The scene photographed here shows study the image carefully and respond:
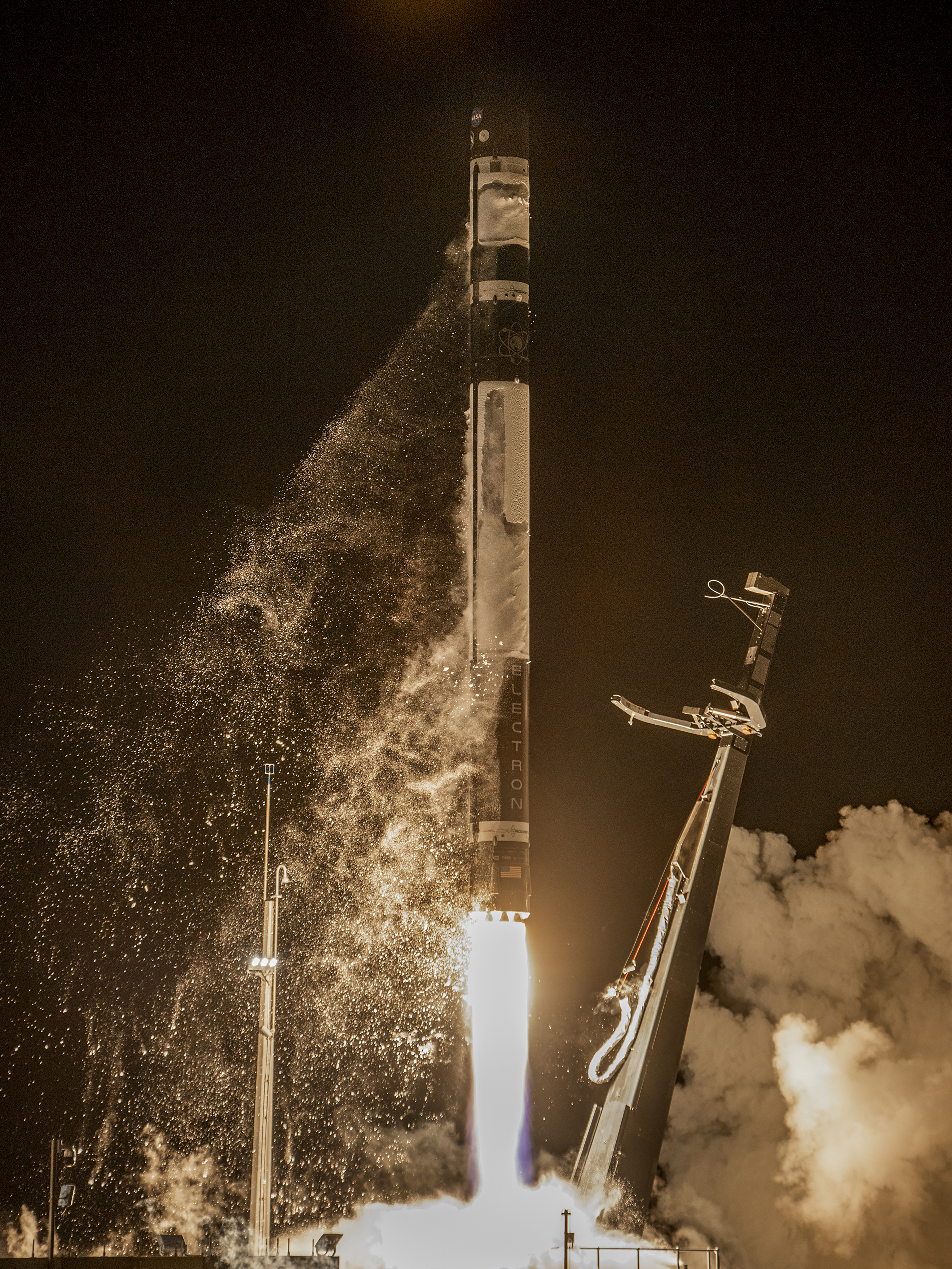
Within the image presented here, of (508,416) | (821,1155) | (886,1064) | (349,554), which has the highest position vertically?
(508,416)

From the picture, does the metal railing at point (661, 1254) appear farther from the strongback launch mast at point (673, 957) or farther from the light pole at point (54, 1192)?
the light pole at point (54, 1192)

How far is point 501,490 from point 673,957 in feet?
21.5

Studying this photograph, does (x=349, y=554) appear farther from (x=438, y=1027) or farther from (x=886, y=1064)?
(x=886, y=1064)

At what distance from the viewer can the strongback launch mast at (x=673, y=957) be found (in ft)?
47.9

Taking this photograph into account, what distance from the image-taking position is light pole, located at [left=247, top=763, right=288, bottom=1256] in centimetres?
1362

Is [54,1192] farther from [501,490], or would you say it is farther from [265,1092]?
[501,490]

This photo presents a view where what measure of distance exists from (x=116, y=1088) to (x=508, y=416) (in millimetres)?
11362

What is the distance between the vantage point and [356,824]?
749 inches

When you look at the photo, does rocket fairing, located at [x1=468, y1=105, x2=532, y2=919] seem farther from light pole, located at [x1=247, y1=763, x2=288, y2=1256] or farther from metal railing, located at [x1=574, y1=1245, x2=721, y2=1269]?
metal railing, located at [x1=574, y1=1245, x2=721, y2=1269]

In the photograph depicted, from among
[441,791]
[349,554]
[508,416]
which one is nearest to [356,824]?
[441,791]

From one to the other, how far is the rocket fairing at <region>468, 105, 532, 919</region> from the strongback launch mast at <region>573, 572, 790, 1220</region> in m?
1.65

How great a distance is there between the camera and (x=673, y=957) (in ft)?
49.4

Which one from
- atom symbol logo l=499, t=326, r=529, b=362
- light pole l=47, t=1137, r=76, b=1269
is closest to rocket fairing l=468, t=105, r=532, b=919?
A: atom symbol logo l=499, t=326, r=529, b=362

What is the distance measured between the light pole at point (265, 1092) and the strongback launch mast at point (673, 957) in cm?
388
